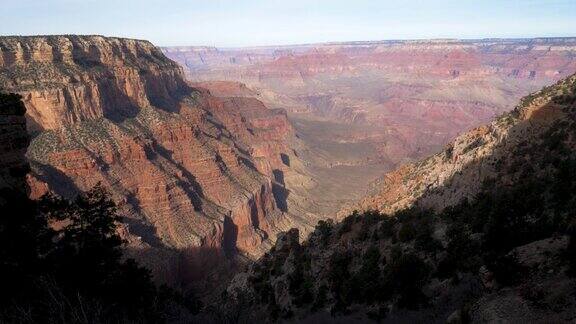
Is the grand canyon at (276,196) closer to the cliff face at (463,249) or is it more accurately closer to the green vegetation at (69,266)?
the cliff face at (463,249)

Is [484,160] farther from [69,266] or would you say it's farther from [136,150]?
[136,150]

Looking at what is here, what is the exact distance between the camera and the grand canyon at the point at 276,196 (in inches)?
683

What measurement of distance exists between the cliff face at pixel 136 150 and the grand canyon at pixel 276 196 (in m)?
0.24

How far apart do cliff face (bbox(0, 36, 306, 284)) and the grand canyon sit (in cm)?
24

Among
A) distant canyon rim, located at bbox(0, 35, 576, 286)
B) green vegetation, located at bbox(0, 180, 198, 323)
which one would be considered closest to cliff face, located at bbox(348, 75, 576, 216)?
green vegetation, located at bbox(0, 180, 198, 323)

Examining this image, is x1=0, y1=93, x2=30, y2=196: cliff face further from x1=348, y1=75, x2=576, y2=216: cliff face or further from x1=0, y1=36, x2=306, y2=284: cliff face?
x1=0, y1=36, x2=306, y2=284: cliff face

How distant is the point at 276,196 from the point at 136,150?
36517 millimetres

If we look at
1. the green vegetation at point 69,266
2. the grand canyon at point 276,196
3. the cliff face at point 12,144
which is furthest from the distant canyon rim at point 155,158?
the cliff face at point 12,144

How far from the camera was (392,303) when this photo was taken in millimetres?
18688

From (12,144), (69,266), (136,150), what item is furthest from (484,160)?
(136,150)

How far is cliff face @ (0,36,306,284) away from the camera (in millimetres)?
55906

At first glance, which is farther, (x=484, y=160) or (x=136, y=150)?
(x=136, y=150)

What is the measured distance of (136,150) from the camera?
63.3m

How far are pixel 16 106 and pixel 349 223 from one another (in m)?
19.4
